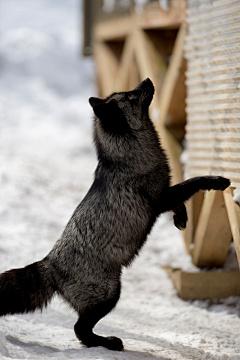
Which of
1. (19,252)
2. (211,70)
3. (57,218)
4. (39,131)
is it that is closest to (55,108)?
(39,131)

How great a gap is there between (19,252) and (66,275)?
6.46ft

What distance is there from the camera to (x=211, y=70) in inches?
135

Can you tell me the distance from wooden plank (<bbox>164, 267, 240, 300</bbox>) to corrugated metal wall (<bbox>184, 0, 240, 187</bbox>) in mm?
1164

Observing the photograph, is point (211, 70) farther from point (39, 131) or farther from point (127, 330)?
point (39, 131)

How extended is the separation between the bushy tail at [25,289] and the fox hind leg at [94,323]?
28cm

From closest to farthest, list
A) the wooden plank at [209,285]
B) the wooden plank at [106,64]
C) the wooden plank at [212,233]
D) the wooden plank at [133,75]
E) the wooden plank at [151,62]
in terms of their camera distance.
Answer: the wooden plank at [212,233]
the wooden plank at [209,285]
the wooden plank at [151,62]
the wooden plank at [133,75]
the wooden plank at [106,64]

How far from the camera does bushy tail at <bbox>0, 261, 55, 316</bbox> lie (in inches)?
102

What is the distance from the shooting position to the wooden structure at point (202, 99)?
310 cm

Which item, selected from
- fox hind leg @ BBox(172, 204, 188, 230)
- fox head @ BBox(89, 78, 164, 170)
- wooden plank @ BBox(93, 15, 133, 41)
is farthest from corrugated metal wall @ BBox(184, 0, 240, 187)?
wooden plank @ BBox(93, 15, 133, 41)

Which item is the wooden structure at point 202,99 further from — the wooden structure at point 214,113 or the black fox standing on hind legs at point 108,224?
the black fox standing on hind legs at point 108,224

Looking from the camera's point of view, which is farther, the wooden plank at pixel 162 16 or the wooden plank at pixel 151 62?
the wooden plank at pixel 151 62

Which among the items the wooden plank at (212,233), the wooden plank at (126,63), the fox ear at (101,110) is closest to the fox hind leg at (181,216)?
the wooden plank at (212,233)

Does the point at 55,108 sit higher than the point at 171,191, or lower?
higher

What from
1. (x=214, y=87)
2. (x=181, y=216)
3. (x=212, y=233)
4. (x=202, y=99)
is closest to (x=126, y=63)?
(x=202, y=99)
